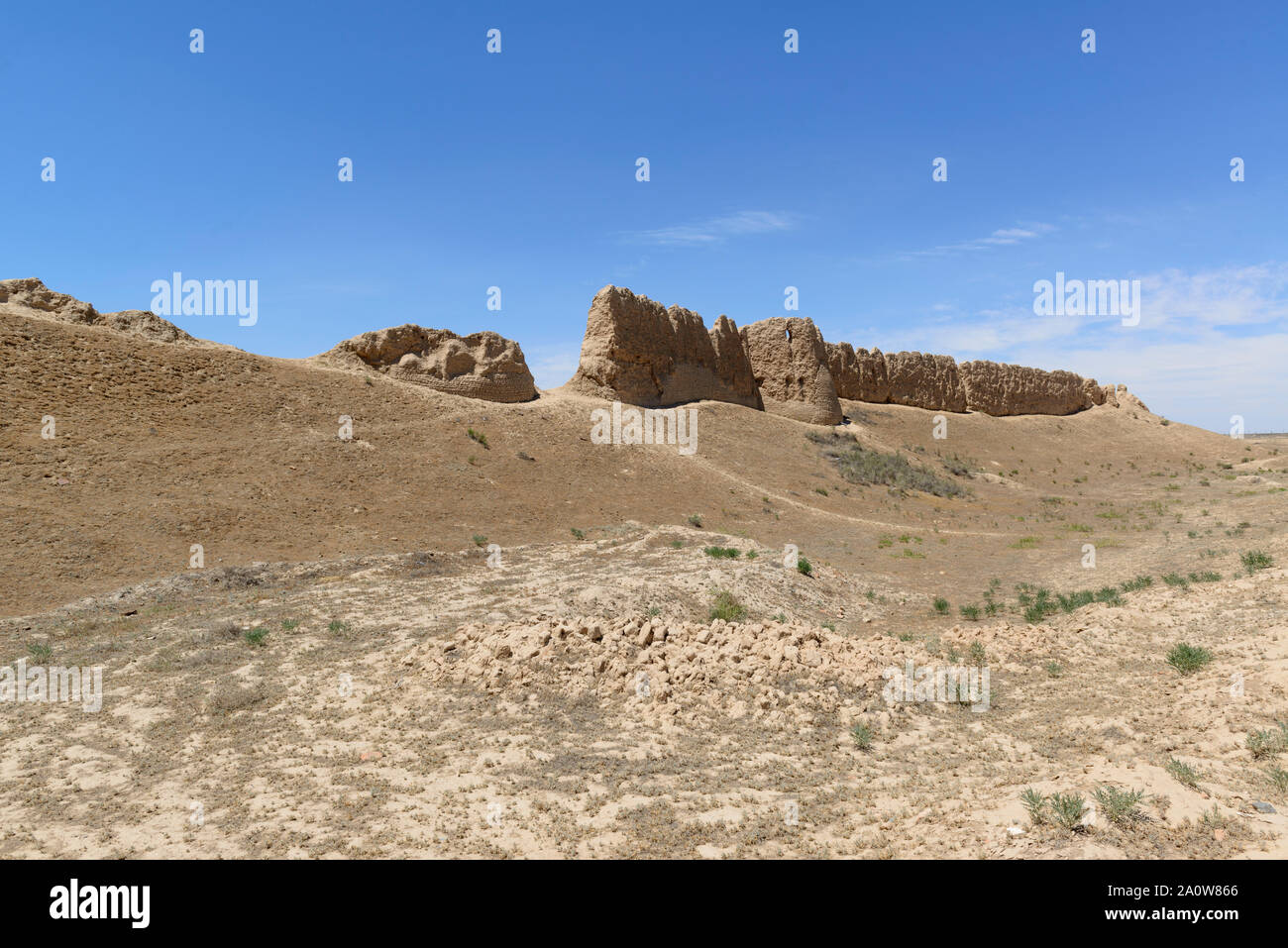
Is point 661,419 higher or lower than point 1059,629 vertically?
higher

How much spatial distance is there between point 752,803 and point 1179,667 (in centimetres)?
589

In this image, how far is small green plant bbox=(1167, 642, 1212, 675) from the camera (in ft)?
25.7

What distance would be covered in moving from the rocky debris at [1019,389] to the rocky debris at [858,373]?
6875mm

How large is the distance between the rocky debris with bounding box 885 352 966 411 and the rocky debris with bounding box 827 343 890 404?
73 cm

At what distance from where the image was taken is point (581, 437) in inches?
1095

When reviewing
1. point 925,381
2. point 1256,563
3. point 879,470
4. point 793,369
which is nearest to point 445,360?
point 793,369

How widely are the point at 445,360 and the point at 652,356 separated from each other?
32.4 feet

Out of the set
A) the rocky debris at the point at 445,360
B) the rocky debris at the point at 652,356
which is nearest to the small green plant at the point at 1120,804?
the rocky debris at the point at 445,360

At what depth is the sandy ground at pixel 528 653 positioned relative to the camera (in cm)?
495

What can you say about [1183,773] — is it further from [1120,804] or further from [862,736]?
[862,736]

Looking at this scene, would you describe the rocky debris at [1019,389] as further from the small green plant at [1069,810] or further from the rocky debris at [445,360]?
the small green plant at [1069,810]

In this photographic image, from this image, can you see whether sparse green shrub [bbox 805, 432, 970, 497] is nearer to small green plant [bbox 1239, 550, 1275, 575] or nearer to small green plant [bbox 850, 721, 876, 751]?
small green plant [bbox 1239, 550, 1275, 575]
